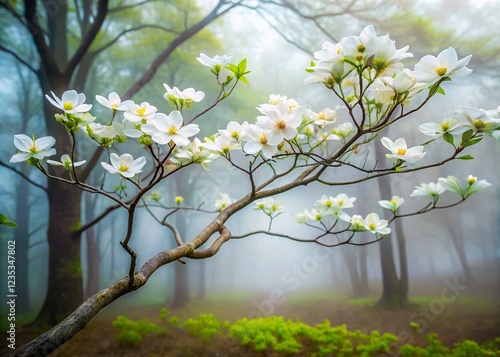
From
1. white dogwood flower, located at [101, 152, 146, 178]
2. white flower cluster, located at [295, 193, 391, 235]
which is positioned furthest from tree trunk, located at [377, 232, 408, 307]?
white dogwood flower, located at [101, 152, 146, 178]

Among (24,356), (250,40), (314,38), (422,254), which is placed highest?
(250,40)

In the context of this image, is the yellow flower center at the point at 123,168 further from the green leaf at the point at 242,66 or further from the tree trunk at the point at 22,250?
the tree trunk at the point at 22,250

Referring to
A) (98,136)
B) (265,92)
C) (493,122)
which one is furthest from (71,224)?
(265,92)

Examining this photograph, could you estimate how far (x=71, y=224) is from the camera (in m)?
2.98

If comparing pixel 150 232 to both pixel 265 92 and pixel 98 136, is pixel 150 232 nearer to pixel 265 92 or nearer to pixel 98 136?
pixel 265 92

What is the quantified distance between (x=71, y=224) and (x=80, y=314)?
2966 mm

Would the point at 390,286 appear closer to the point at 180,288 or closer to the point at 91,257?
the point at 180,288

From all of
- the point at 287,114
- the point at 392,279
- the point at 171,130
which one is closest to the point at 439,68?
the point at 287,114

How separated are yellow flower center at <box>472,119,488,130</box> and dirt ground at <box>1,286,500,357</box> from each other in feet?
7.10

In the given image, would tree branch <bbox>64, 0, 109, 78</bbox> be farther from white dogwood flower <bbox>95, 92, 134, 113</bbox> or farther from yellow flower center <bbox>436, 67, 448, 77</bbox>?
yellow flower center <bbox>436, 67, 448, 77</bbox>

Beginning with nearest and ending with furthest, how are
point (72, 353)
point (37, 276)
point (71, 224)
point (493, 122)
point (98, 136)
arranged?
point (493, 122)
point (98, 136)
point (72, 353)
point (71, 224)
point (37, 276)

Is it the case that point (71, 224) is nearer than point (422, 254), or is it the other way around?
point (71, 224)

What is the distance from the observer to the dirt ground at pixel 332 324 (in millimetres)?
2461

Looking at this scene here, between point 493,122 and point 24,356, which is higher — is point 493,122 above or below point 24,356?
above
